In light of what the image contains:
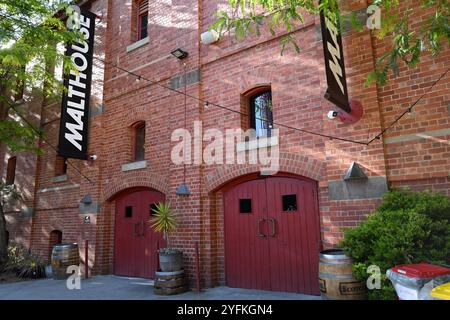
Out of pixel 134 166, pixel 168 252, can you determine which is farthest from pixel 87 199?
pixel 168 252

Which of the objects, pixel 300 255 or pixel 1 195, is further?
pixel 1 195

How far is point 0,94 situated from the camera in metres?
11.9

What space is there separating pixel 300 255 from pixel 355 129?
2560 millimetres

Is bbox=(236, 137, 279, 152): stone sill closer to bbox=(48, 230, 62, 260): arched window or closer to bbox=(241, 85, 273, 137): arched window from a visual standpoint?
bbox=(241, 85, 273, 137): arched window

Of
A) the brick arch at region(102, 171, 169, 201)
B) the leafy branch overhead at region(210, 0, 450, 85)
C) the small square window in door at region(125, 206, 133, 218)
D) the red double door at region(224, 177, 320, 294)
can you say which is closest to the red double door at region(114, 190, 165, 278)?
the small square window in door at region(125, 206, 133, 218)

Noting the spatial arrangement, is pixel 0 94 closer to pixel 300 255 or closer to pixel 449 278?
pixel 300 255

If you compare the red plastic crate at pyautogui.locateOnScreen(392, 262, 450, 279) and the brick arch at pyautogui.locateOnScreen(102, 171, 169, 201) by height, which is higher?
the brick arch at pyautogui.locateOnScreen(102, 171, 169, 201)

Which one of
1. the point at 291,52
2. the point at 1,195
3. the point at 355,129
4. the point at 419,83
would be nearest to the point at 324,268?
the point at 355,129

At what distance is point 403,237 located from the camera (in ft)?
14.5

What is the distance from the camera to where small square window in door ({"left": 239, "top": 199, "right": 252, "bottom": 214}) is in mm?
7398

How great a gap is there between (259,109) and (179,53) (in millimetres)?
2598

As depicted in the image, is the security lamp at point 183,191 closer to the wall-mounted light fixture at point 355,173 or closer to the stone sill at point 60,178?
the wall-mounted light fixture at point 355,173

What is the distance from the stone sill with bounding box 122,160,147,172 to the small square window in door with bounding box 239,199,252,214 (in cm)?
306

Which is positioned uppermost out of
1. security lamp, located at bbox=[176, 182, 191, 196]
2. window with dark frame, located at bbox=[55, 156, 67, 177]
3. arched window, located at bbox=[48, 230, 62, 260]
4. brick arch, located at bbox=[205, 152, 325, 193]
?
window with dark frame, located at bbox=[55, 156, 67, 177]
